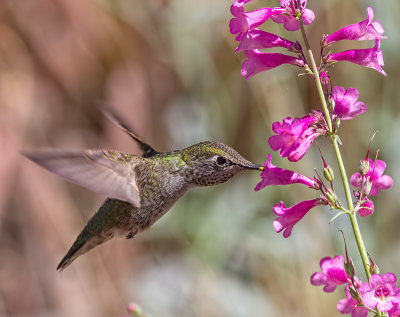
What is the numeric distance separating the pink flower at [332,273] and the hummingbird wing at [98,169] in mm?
716

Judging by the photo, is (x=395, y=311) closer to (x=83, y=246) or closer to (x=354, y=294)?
(x=354, y=294)

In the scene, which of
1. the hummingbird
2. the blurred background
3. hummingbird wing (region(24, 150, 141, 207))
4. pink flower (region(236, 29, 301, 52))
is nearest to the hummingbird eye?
the hummingbird

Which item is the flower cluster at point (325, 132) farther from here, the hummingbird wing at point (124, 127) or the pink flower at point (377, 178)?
the hummingbird wing at point (124, 127)

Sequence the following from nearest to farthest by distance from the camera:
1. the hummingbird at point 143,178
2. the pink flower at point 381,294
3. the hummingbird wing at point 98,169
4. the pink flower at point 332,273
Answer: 1. the pink flower at point 381,294
2. the pink flower at point 332,273
3. the hummingbird wing at point 98,169
4. the hummingbird at point 143,178

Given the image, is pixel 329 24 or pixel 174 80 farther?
pixel 174 80

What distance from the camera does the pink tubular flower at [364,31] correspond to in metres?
1.59

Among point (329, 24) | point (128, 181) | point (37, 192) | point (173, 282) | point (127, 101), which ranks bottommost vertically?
point (173, 282)

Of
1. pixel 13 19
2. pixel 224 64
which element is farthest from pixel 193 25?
pixel 13 19

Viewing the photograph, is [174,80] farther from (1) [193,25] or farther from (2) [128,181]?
(2) [128,181]

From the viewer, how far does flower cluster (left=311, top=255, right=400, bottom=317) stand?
1.40m

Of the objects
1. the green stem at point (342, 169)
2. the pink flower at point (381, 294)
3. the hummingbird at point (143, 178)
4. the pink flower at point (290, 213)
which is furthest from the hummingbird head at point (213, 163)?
the pink flower at point (381, 294)

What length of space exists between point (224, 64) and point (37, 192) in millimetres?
1580

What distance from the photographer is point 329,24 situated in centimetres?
423

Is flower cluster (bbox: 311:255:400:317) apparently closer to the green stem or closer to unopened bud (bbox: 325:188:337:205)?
the green stem
